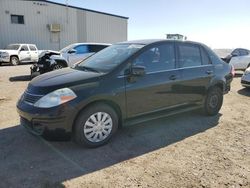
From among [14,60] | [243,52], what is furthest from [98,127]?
[14,60]

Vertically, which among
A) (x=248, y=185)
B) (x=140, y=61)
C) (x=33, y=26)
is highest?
(x=33, y=26)

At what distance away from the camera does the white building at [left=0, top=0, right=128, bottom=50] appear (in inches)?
923

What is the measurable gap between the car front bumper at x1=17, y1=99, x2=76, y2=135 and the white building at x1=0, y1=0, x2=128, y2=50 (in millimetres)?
21932

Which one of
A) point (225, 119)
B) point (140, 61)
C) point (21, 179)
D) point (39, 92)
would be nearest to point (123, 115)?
point (140, 61)

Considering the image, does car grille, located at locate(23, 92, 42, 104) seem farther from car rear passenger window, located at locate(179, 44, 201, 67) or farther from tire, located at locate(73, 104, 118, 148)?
car rear passenger window, located at locate(179, 44, 201, 67)

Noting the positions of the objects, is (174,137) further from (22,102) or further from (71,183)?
(22,102)

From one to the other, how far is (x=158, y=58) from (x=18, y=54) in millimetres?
16728

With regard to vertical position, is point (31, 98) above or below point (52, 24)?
below

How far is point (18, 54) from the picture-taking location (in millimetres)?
19078

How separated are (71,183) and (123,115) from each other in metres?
1.53

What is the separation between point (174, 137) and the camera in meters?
4.71

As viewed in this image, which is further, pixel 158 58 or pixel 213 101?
pixel 213 101

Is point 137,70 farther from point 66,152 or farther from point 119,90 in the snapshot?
point 66,152

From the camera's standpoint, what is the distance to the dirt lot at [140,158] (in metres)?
3.29
